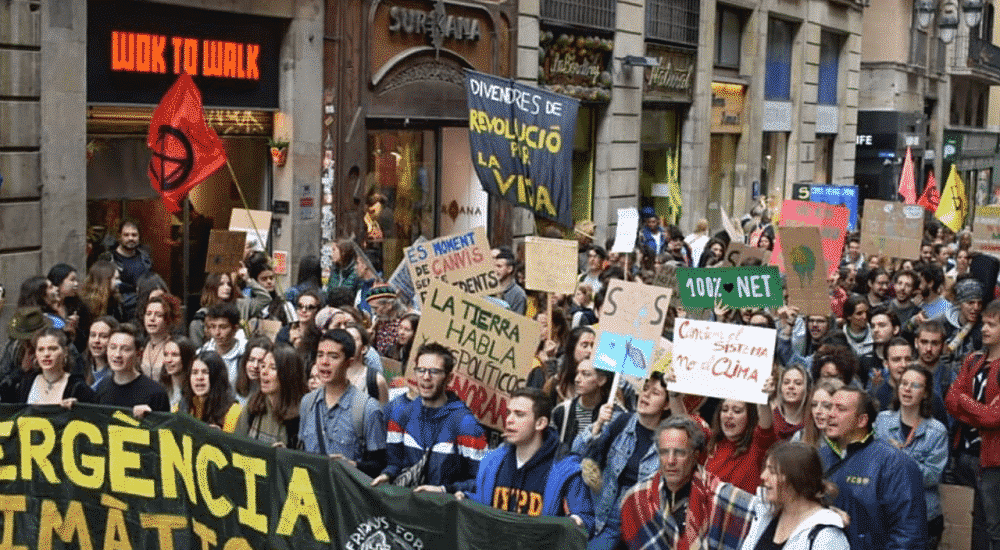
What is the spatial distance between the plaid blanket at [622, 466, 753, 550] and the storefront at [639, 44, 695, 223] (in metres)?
20.0

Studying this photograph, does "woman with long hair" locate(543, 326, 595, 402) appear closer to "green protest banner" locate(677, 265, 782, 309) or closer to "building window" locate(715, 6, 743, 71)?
"green protest banner" locate(677, 265, 782, 309)

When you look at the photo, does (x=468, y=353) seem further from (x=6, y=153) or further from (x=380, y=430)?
(x=6, y=153)

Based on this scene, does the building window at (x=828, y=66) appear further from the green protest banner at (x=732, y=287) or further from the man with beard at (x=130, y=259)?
the green protest banner at (x=732, y=287)

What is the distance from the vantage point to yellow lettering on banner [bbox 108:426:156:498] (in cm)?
782

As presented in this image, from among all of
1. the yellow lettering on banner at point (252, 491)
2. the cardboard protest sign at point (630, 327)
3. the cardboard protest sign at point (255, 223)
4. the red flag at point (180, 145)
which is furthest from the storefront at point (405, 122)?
the yellow lettering on banner at point (252, 491)

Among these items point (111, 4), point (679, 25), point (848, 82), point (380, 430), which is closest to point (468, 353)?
point (380, 430)

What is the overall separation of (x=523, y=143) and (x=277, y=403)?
5.89m

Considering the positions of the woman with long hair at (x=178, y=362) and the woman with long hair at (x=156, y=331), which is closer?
the woman with long hair at (x=178, y=362)

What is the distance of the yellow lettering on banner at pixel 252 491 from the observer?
7445mm

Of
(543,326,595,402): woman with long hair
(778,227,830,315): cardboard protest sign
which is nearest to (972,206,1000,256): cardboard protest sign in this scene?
(778,227,830,315): cardboard protest sign

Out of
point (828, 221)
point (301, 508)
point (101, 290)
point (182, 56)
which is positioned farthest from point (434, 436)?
point (828, 221)

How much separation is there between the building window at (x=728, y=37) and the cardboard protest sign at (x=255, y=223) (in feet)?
54.5

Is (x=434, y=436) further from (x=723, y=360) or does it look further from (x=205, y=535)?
(x=723, y=360)

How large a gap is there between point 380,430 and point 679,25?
20.9 m
